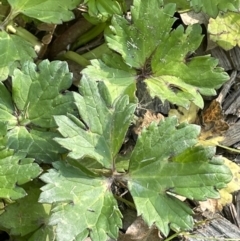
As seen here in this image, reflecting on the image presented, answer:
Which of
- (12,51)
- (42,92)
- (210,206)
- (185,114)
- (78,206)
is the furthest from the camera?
(185,114)

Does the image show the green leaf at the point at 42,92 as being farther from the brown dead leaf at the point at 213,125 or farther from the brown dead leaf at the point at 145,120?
→ the brown dead leaf at the point at 213,125

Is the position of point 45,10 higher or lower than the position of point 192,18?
higher

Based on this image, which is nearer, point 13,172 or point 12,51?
point 13,172

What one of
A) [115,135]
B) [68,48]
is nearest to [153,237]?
[115,135]

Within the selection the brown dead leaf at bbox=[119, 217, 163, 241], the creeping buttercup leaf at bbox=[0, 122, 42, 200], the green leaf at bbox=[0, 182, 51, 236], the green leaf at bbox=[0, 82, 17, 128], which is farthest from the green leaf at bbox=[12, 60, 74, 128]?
the brown dead leaf at bbox=[119, 217, 163, 241]

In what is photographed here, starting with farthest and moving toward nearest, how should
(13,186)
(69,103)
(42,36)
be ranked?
(42,36) → (69,103) → (13,186)

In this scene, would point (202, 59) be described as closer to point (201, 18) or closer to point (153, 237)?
point (201, 18)

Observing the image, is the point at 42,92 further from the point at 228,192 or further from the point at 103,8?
the point at 228,192

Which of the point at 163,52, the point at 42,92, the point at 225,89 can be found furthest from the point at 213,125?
the point at 42,92
